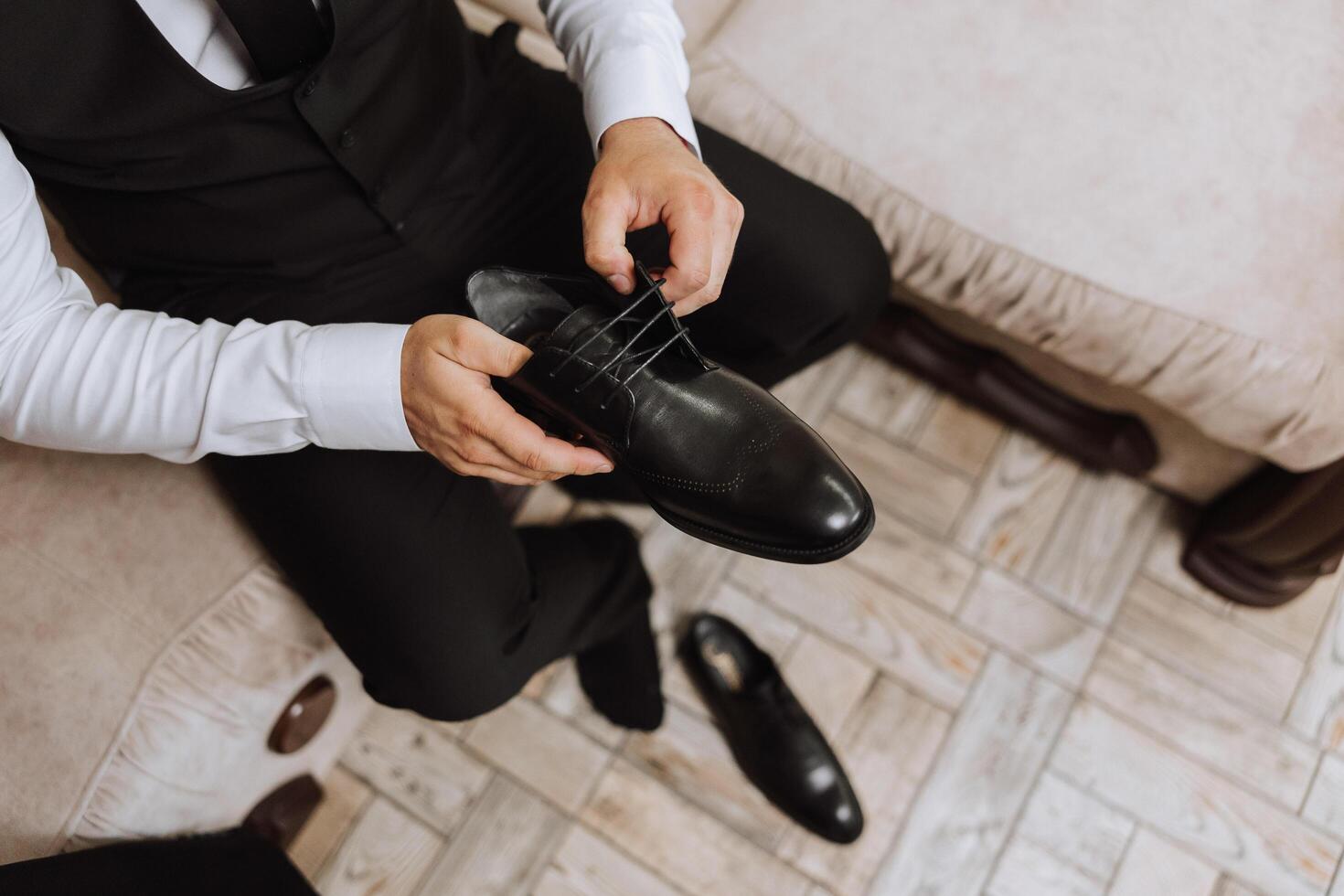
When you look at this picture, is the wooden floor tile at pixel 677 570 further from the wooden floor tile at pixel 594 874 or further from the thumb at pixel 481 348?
the thumb at pixel 481 348

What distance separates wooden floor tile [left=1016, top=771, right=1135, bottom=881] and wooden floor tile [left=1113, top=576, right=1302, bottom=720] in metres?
0.22

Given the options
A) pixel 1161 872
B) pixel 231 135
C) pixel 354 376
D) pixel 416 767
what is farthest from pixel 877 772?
pixel 231 135

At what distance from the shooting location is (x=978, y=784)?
3.58 feet

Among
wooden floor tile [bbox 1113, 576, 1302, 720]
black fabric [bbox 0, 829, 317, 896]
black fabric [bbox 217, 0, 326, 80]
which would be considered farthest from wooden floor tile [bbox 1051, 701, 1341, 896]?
black fabric [bbox 217, 0, 326, 80]

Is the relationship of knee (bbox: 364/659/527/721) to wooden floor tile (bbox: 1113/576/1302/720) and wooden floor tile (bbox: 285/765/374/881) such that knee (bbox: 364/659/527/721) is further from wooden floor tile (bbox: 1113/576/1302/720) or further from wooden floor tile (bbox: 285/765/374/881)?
wooden floor tile (bbox: 1113/576/1302/720)

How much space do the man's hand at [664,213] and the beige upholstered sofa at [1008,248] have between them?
32 cm

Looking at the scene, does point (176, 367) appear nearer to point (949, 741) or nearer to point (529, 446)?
point (529, 446)

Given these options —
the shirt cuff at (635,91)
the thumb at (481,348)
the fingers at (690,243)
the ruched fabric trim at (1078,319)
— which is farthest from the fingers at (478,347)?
the ruched fabric trim at (1078,319)

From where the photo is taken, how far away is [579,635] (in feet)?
3.23

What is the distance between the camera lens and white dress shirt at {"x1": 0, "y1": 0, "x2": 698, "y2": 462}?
Result: 2.10ft

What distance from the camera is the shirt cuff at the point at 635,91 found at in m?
0.75

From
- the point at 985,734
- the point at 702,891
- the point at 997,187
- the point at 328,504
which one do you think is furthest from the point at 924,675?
the point at 328,504

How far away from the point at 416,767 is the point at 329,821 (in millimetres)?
121

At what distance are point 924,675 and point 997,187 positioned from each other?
614 mm
